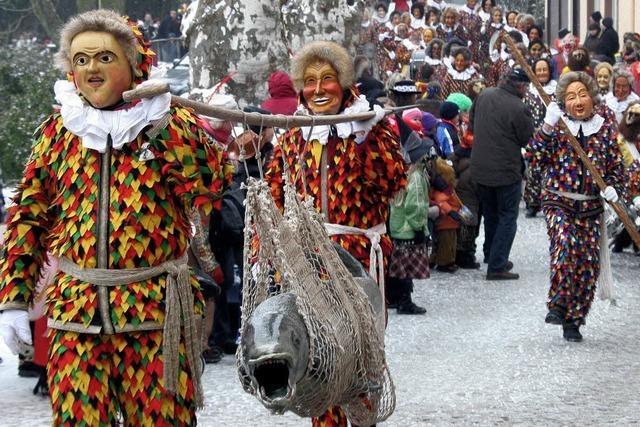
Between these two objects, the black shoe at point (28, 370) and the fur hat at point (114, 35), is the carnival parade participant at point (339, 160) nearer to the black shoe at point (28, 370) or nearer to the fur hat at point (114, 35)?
the fur hat at point (114, 35)

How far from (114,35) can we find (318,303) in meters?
1.26

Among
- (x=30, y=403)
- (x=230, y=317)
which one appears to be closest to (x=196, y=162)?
(x=30, y=403)

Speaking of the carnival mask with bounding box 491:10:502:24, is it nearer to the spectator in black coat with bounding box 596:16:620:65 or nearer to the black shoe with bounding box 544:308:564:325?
the spectator in black coat with bounding box 596:16:620:65

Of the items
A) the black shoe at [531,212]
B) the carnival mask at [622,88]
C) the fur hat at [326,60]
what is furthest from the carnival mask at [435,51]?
the fur hat at [326,60]

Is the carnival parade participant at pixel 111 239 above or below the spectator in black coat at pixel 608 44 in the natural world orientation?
above

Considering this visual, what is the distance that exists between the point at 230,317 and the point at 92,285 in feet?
14.4

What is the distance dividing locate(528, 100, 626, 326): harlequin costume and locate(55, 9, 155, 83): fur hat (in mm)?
4685

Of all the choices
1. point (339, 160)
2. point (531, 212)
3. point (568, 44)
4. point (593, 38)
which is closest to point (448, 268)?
point (531, 212)

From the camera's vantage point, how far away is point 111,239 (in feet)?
16.9

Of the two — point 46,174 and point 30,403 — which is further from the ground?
point 46,174

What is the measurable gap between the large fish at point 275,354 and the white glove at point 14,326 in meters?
0.84

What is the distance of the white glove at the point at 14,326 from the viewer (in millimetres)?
5153

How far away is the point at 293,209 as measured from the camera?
18.3 feet

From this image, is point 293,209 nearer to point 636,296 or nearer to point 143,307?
point 143,307
